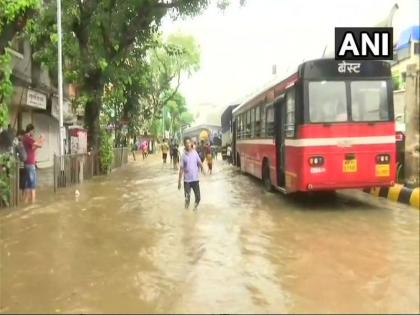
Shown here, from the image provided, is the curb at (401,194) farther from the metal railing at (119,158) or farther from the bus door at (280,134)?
the metal railing at (119,158)

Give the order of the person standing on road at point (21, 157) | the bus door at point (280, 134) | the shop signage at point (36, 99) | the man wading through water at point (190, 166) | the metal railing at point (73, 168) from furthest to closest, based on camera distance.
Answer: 1. the shop signage at point (36, 99)
2. the metal railing at point (73, 168)
3. the person standing on road at point (21, 157)
4. the bus door at point (280, 134)
5. the man wading through water at point (190, 166)

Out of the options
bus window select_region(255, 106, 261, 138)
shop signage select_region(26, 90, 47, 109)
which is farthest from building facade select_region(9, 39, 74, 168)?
bus window select_region(255, 106, 261, 138)

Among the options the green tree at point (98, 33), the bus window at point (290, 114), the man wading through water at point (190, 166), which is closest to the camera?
the bus window at point (290, 114)

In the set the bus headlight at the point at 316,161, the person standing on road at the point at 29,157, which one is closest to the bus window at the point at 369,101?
the bus headlight at the point at 316,161

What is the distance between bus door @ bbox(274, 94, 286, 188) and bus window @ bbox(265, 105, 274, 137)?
1.53 feet

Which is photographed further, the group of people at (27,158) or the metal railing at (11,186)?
the group of people at (27,158)

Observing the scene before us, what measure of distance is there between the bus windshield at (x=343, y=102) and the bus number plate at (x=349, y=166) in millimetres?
826

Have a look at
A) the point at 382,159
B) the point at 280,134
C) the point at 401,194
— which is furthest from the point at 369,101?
the point at 280,134

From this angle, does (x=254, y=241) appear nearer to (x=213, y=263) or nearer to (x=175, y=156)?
(x=213, y=263)

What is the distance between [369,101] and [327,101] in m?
0.84

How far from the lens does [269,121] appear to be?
14602mm

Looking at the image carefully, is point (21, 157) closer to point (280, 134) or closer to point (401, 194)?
point (280, 134)

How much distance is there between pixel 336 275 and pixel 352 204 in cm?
610

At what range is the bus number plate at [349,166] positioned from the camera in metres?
11.2
